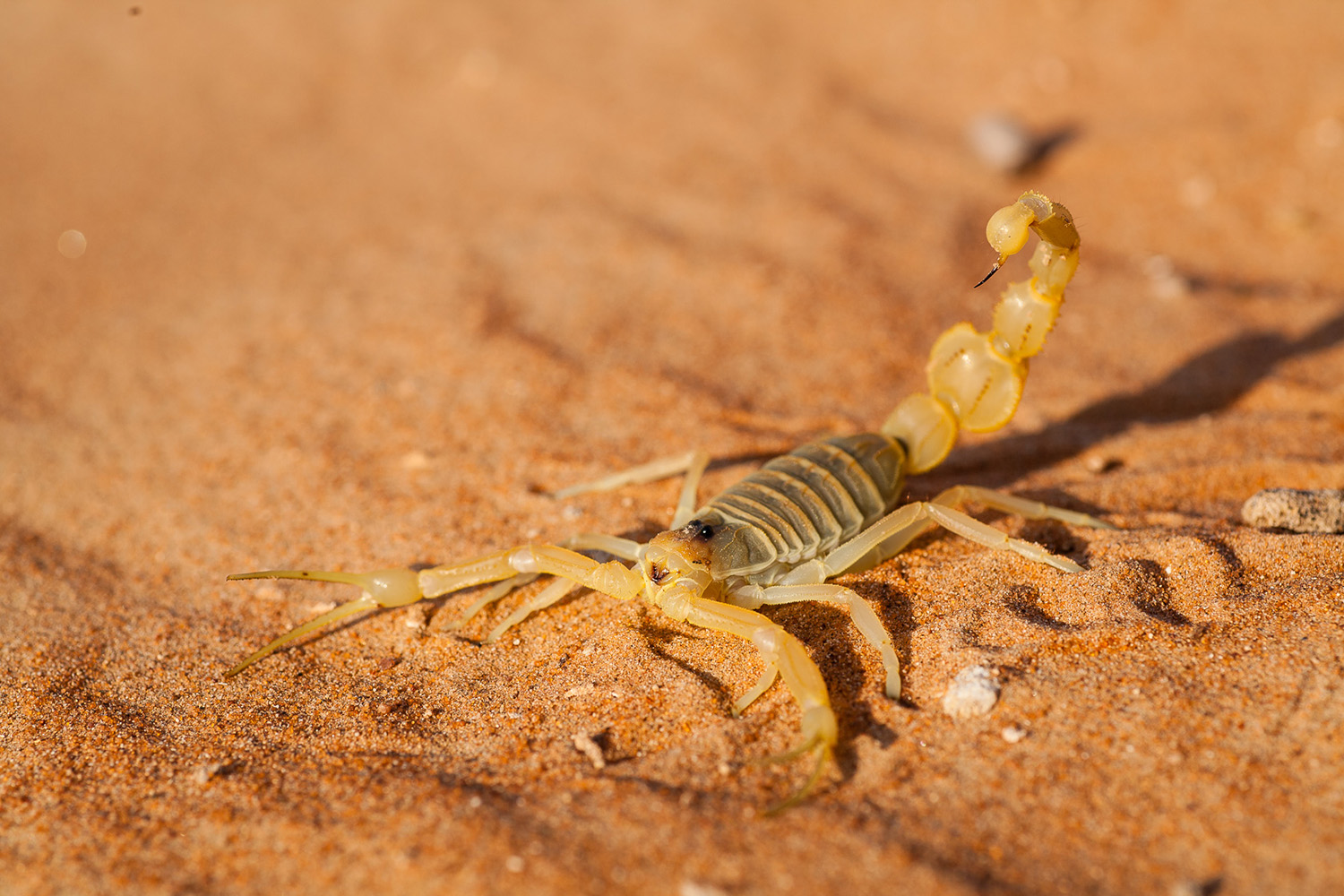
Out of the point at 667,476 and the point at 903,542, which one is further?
the point at 667,476

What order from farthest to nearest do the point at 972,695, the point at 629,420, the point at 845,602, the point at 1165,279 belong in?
the point at 1165,279, the point at 629,420, the point at 845,602, the point at 972,695

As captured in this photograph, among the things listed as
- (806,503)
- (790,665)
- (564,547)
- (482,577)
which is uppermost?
(806,503)

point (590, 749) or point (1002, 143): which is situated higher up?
point (1002, 143)

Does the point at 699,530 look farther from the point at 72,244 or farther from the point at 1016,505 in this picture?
the point at 72,244

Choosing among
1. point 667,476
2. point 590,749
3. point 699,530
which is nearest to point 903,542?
point 699,530

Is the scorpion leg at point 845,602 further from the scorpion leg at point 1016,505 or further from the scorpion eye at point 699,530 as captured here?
the scorpion leg at point 1016,505

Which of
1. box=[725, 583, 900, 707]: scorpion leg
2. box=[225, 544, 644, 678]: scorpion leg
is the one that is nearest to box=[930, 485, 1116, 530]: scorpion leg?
box=[725, 583, 900, 707]: scorpion leg
